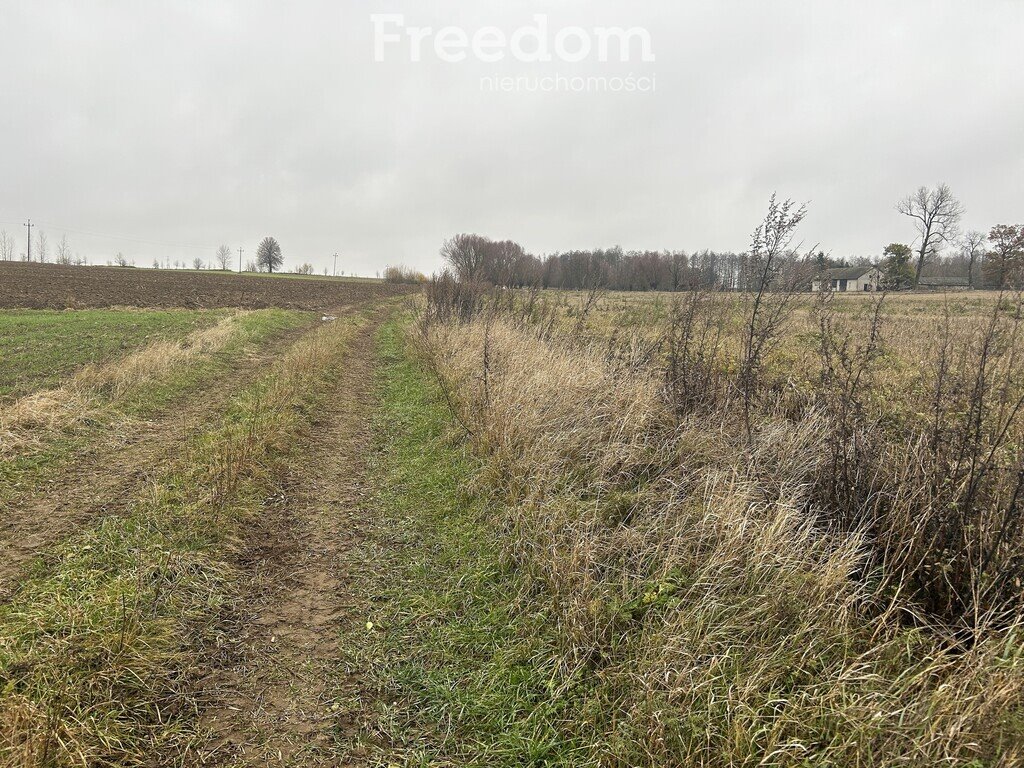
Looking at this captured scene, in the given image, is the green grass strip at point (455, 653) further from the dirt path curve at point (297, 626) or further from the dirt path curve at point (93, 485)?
the dirt path curve at point (93, 485)

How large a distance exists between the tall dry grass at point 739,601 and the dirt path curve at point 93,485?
11.7 ft

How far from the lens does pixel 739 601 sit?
9.02 feet

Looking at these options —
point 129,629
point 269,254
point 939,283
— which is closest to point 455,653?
point 129,629

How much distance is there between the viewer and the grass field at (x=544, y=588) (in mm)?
2176

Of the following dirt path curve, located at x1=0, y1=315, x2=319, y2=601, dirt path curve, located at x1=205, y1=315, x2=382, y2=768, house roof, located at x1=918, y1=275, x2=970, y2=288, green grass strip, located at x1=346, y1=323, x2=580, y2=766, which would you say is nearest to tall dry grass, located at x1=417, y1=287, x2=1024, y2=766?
green grass strip, located at x1=346, y1=323, x2=580, y2=766

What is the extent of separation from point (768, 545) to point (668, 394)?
3148mm

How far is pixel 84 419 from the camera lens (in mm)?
6348

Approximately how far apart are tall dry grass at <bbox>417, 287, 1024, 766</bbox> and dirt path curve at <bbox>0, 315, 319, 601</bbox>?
3560mm

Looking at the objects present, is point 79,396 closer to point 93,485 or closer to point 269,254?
point 93,485

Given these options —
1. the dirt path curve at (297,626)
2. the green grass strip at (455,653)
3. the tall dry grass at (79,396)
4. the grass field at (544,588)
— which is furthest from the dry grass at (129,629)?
the tall dry grass at (79,396)

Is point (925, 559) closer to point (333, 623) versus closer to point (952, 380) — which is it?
point (952, 380)

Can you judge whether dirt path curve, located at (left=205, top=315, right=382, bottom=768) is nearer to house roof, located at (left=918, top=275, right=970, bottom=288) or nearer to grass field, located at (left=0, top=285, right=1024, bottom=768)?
grass field, located at (left=0, top=285, right=1024, bottom=768)

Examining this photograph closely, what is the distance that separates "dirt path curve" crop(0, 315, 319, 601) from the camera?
11.9 ft

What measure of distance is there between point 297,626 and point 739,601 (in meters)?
2.80
